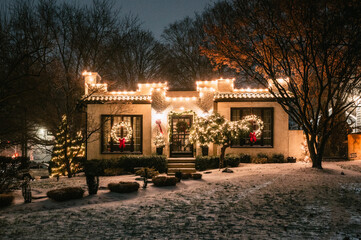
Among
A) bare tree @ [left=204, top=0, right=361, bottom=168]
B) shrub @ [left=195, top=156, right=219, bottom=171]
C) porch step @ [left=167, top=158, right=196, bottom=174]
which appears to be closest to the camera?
bare tree @ [left=204, top=0, right=361, bottom=168]

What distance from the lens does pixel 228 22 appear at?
12484mm

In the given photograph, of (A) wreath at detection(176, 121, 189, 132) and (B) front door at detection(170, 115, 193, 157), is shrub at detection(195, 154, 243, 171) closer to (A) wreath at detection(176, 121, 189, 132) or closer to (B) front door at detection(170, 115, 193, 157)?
(B) front door at detection(170, 115, 193, 157)

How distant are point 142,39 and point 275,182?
23.0 metres

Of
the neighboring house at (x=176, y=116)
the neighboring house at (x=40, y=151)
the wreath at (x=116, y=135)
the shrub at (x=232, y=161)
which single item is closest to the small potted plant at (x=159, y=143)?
the neighboring house at (x=176, y=116)

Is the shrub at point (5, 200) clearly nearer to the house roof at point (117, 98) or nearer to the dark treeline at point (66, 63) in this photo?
the dark treeline at point (66, 63)

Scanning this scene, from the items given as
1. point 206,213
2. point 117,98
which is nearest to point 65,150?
point 117,98

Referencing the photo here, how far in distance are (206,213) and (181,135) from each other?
9.54 m

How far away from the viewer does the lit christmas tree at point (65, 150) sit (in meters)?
13.3

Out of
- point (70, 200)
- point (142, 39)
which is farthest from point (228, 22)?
point (142, 39)

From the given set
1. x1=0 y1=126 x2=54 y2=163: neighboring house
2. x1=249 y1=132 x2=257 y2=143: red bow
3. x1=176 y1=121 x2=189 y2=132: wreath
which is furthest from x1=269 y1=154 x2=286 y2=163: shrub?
x1=0 y1=126 x2=54 y2=163: neighboring house

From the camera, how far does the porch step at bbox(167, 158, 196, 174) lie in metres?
13.7

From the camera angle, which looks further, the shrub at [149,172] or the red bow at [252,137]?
the red bow at [252,137]

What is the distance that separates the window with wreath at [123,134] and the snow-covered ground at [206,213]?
6.76 meters

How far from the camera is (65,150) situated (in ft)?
43.5
